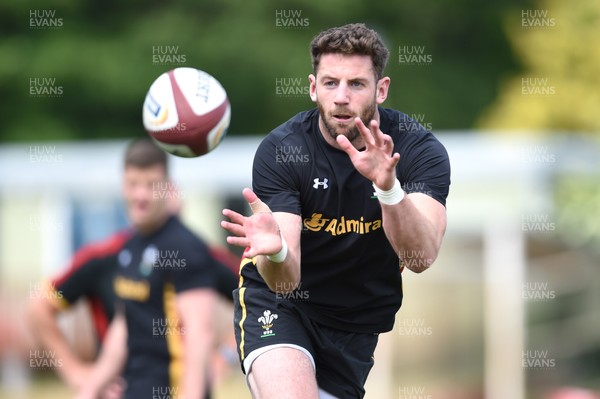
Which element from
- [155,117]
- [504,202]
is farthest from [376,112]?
[504,202]

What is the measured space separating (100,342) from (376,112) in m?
4.10

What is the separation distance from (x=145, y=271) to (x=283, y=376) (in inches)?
117

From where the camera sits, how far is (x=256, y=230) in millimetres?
5488

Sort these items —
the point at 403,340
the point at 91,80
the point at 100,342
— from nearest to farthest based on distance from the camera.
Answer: the point at 100,342 → the point at 403,340 → the point at 91,80

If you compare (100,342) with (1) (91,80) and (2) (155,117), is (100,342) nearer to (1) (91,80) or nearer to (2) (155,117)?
(2) (155,117)

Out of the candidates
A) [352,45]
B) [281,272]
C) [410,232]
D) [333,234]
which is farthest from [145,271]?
[410,232]

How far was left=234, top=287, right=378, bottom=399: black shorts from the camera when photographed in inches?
241

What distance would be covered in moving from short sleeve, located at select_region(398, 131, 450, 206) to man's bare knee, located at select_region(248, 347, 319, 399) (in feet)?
3.41

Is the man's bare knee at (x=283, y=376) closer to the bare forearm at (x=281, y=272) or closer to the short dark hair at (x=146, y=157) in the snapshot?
the bare forearm at (x=281, y=272)

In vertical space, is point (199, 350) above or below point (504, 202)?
below

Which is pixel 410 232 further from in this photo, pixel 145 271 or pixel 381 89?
pixel 145 271

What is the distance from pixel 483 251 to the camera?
1630 cm

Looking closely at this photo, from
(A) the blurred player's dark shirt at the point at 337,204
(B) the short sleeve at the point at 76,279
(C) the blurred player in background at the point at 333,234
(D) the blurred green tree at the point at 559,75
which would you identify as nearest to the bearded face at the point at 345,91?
(C) the blurred player in background at the point at 333,234

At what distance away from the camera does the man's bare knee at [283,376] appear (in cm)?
572
